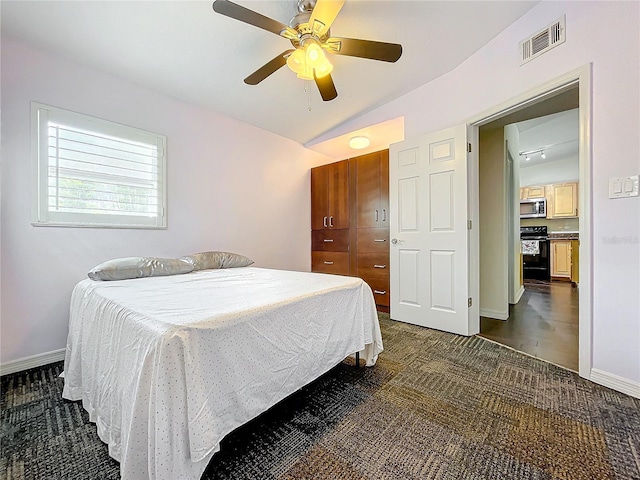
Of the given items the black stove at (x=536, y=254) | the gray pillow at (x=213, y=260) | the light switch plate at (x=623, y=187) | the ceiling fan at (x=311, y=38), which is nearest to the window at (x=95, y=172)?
the gray pillow at (x=213, y=260)

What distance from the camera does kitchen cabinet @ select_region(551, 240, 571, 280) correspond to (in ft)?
18.5

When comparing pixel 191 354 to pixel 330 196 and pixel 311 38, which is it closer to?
pixel 311 38

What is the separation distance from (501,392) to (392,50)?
2242 mm

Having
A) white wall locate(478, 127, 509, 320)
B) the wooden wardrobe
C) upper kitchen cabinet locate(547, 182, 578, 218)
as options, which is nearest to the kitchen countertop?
upper kitchen cabinet locate(547, 182, 578, 218)

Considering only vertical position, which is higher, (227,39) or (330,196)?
(227,39)

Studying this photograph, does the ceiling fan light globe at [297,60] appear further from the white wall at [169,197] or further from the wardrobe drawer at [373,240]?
the wardrobe drawer at [373,240]

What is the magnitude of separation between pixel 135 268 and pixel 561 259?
7.72 metres

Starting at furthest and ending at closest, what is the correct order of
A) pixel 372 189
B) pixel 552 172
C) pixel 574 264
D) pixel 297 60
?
pixel 552 172
pixel 574 264
pixel 372 189
pixel 297 60

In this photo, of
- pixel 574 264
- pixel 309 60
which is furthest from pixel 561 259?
pixel 309 60

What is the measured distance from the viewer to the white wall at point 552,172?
5758 mm

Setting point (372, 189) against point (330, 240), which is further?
point (330, 240)

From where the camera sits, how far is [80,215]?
7.25 feet

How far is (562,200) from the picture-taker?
5.92 metres

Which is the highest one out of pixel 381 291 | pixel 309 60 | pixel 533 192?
pixel 309 60
